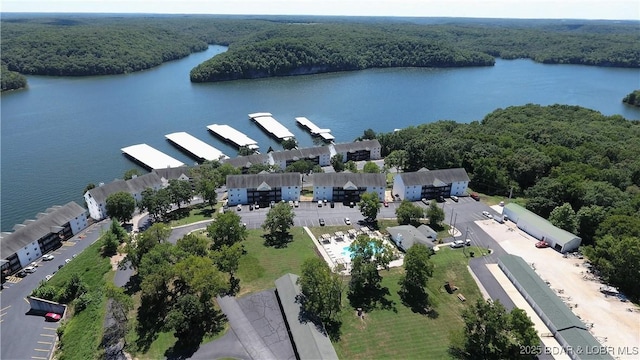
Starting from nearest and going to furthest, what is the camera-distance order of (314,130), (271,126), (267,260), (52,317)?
(52,317) < (267,260) < (314,130) < (271,126)

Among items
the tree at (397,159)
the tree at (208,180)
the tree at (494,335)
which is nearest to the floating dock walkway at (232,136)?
the tree at (208,180)

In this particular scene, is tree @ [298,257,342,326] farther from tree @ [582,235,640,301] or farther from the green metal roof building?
the green metal roof building

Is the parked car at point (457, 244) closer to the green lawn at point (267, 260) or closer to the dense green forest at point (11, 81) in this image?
the green lawn at point (267, 260)

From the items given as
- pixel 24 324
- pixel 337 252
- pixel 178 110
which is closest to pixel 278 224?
pixel 337 252

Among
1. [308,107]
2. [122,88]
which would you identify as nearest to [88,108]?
[122,88]

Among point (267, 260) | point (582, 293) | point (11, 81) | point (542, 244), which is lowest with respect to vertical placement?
point (267, 260)

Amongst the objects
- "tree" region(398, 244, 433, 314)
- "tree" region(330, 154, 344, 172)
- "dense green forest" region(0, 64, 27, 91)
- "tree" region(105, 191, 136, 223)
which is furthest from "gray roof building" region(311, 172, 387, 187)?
"dense green forest" region(0, 64, 27, 91)

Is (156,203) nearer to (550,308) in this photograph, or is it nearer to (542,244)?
(550,308)
